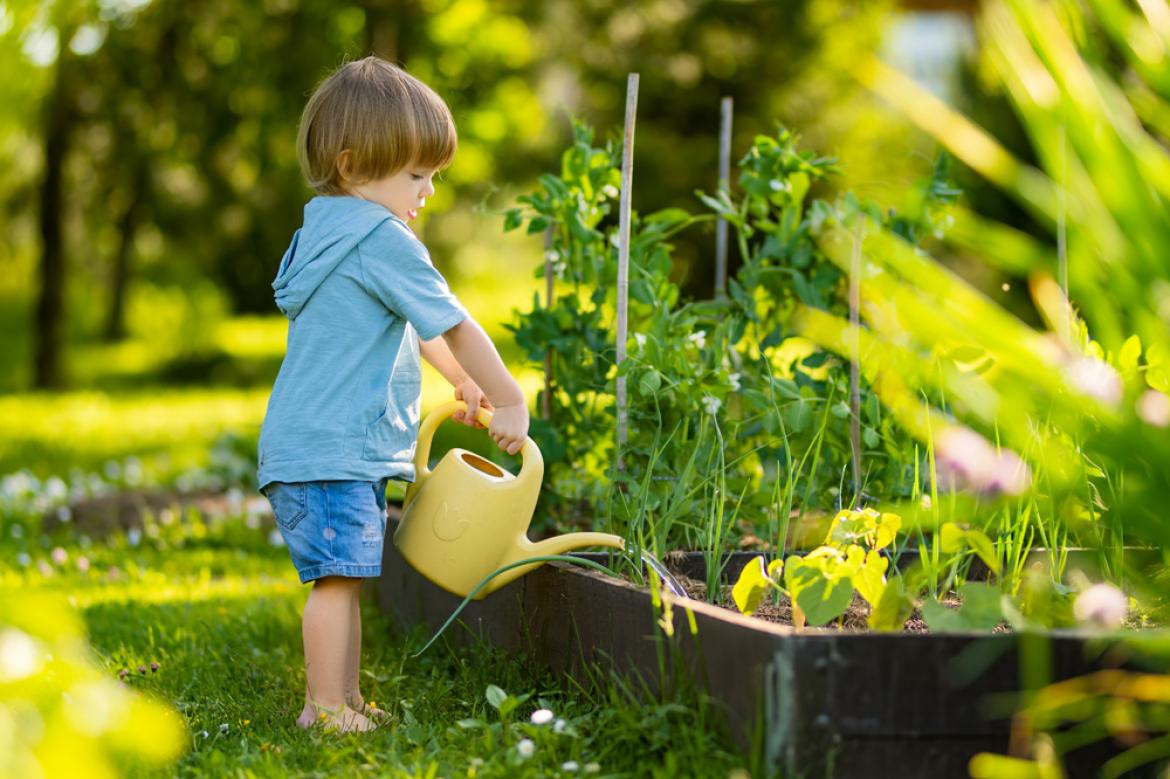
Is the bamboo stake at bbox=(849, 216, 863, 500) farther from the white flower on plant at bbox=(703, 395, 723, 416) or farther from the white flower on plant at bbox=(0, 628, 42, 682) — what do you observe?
the white flower on plant at bbox=(0, 628, 42, 682)

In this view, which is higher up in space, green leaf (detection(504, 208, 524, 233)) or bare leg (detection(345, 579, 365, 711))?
green leaf (detection(504, 208, 524, 233))

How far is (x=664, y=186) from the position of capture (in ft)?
39.1

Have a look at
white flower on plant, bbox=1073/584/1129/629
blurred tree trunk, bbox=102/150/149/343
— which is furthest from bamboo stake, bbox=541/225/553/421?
blurred tree trunk, bbox=102/150/149/343

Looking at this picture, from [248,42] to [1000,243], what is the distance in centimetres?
786

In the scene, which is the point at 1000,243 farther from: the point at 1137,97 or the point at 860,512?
the point at 860,512

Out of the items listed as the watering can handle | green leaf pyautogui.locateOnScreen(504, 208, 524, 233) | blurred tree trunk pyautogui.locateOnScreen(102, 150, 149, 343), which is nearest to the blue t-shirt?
the watering can handle

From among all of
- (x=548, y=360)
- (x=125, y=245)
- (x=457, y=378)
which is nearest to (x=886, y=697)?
(x=457, y=378)

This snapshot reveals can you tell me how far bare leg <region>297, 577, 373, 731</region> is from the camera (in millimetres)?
2365

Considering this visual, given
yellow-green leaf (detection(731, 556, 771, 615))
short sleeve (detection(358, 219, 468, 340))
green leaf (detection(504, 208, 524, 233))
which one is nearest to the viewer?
yellow-green leaf (detection(731, 556, 771, 615))

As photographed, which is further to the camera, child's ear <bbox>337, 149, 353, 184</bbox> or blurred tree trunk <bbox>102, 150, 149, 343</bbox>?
blurred tree trunk <bbox>102, 150, 149, 343</bbox>

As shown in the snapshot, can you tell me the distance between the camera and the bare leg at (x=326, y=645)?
2365 millimetres

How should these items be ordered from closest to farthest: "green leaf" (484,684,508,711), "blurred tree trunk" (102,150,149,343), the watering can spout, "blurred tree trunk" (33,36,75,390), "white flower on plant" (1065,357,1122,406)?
"white flower on plant" (1065,357,1122,406)
"green leaf" (484,684,508,711)
the watering can spout
"blurred tree trunk" (33,36,75,390)
"blurred tree trunk" (102,150,149,343)

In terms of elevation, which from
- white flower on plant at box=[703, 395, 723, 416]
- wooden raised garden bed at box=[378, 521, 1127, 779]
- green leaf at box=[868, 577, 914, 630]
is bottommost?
wooden raised garden bed at box=[378, 521, 1127, 779]

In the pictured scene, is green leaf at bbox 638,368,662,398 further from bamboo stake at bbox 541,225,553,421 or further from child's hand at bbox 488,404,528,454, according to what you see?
bamboo stake at bbox 541,225,553,421
